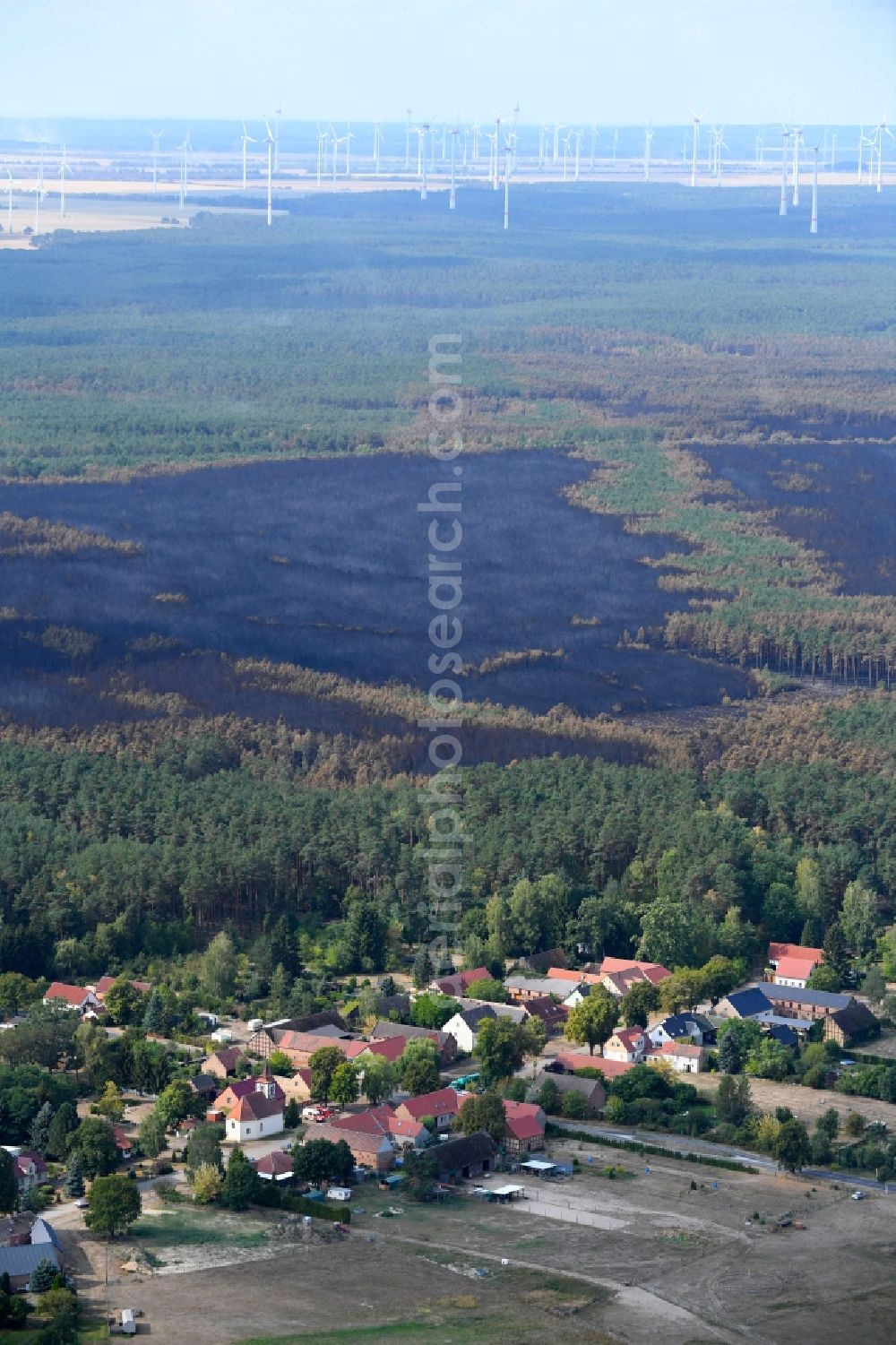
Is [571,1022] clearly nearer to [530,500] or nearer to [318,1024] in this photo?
[318,1024]

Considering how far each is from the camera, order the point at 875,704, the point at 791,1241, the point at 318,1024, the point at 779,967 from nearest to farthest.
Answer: the point at 791,1241, the point at 318,1024, the point at 779,967, the point at 875,704

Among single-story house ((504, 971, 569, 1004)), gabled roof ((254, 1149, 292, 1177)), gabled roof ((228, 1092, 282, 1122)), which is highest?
gabled roof ((228, 1092, 282, 1122))

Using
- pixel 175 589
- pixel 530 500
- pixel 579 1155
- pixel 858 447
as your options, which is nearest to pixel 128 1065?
pixel 579 1155

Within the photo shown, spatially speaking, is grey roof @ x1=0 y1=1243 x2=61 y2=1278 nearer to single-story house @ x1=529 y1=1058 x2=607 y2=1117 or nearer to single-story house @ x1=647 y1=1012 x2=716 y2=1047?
single-story house @ x1=529 y1=1058 x2=607 y2=1117

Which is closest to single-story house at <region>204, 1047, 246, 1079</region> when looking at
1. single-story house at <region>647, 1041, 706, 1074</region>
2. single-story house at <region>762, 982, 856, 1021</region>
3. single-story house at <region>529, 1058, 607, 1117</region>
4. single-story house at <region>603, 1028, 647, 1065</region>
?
single-story house at <region>529, 1058, 607, 1117</region>

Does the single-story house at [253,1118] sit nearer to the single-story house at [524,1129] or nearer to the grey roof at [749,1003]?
the single-story house at [524,1129]

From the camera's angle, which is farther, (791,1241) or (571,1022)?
(571,1022)

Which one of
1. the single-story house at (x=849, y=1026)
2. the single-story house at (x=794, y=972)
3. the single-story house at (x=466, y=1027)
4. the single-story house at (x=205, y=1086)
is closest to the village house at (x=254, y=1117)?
the single-story house at (x=205, y=1086)

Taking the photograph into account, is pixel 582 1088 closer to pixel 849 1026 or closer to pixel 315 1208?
pixel 849 1026
